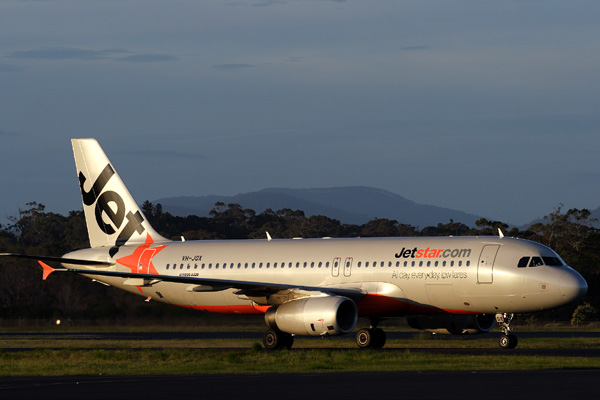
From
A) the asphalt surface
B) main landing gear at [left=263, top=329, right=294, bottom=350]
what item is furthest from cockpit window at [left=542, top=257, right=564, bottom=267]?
the asphalt surface

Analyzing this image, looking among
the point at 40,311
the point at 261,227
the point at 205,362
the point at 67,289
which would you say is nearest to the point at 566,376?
the point at 205,362

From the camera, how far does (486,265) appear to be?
38906 mm

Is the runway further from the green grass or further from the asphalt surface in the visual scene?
the green grass

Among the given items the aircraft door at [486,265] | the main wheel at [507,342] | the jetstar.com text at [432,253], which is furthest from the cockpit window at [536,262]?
the main wheel at [507,342]

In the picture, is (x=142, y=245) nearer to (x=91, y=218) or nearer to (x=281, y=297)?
(x=91, y=218)

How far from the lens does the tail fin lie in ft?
162

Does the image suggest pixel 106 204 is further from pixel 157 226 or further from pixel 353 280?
pixel 157 226

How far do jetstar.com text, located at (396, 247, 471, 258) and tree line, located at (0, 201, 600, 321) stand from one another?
38.6ft

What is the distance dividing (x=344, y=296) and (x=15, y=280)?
41.4 m

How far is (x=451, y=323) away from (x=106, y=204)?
1777 centimetres

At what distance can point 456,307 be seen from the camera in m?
39.7

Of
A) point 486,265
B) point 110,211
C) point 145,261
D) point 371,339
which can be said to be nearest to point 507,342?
point 486,265

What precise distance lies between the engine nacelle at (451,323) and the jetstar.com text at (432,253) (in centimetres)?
276

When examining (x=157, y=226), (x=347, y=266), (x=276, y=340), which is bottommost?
(x=276, y=340)
